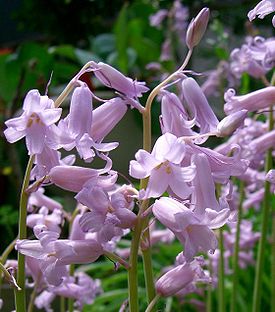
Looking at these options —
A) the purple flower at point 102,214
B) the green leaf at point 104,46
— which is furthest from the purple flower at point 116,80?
the green leaf at point 104,46

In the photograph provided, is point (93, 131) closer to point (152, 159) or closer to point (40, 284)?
point (152, 159)

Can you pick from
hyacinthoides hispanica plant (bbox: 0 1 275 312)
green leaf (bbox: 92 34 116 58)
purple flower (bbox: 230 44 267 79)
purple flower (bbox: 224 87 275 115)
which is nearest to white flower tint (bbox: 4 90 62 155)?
hyacinthoides hispanica plant (bbox: 0 1 275 312)

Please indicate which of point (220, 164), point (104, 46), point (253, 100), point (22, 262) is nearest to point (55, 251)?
point (22, 262)

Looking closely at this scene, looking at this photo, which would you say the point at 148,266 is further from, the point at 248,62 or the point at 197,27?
the point at 248,62

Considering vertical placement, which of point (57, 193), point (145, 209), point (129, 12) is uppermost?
point (129, 12)

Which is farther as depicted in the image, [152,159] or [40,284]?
[40,284]

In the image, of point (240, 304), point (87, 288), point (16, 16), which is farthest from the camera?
point (16, 16)

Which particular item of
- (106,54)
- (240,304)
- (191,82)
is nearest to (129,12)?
(106,54)
